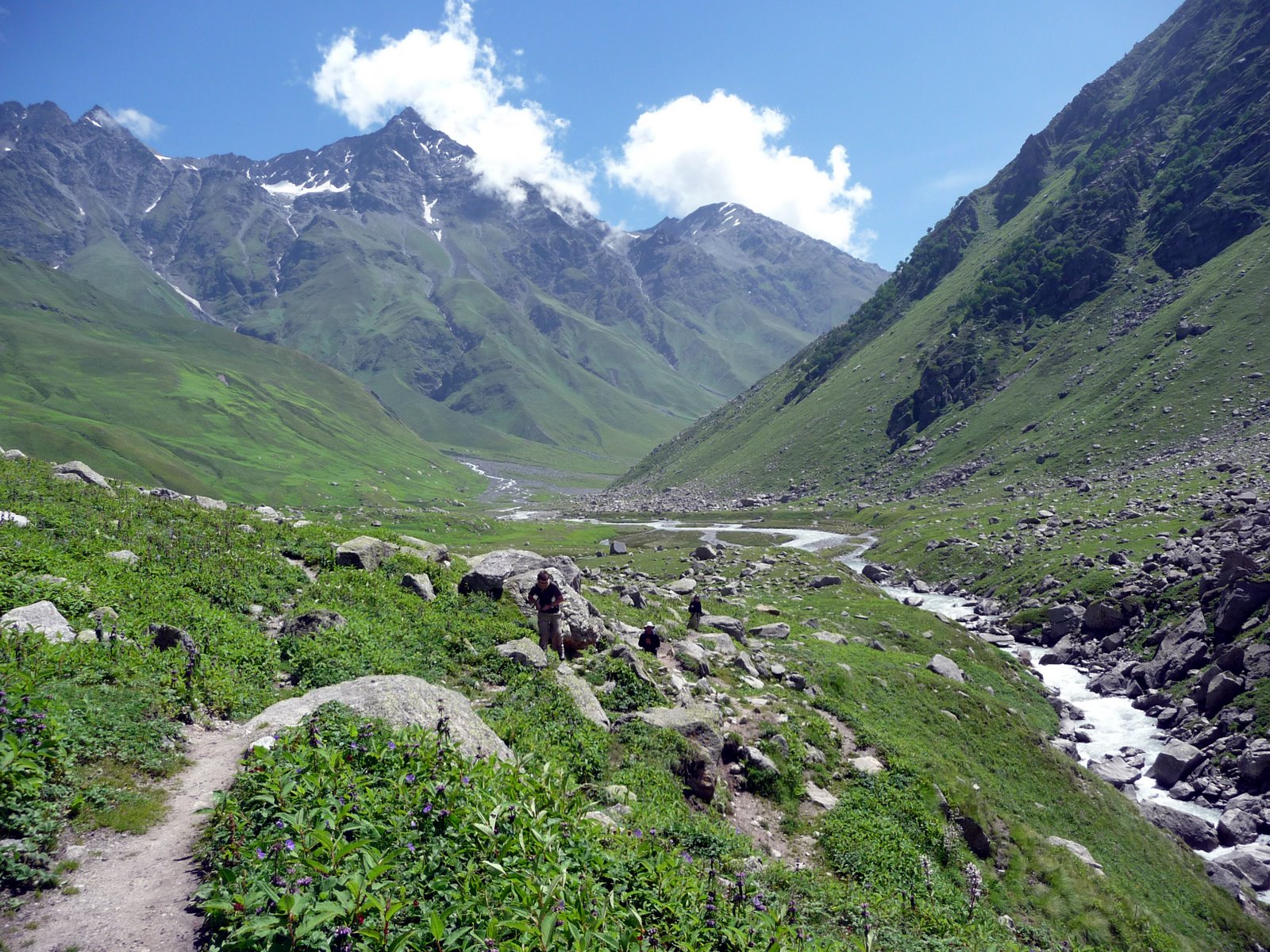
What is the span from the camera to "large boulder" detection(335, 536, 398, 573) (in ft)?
75.2

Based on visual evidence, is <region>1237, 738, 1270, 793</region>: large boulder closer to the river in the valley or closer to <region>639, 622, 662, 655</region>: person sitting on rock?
the river in the valley

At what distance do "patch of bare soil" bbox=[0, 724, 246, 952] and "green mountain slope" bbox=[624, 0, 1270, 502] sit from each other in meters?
127

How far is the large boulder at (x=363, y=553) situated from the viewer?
75.2 ft

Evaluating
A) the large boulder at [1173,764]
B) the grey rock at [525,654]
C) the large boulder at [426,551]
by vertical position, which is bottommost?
the large boulder at [1173,764]

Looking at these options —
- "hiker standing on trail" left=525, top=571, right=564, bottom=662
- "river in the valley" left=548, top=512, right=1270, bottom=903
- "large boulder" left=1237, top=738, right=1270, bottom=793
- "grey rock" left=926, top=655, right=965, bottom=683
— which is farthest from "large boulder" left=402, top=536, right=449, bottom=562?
"large boulder" left=1237, top=738, right=1270, bottom=793

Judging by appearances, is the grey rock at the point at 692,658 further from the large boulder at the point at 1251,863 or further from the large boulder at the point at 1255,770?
the large boulder at the point at 1255,770

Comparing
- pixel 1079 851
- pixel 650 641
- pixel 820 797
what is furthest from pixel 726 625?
pixel 1079 851

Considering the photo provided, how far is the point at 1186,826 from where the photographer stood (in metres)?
28.1

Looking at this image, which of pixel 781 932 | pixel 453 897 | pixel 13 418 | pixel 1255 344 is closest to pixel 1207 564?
pixel 781 932

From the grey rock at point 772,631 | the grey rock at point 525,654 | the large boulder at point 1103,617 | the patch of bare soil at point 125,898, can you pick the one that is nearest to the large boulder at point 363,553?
the grey rock at point 525,654

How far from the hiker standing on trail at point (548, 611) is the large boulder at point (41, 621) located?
11.2m

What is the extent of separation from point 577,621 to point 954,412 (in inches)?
6063

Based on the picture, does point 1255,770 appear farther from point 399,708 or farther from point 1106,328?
point 1106,328

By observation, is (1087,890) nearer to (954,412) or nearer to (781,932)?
(781,932)
